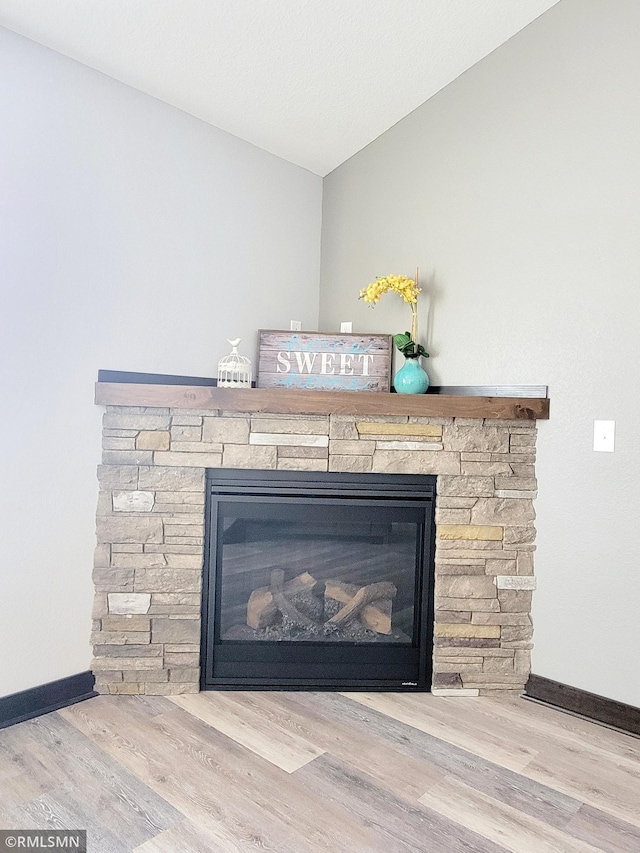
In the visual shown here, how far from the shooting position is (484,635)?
2.27 meters

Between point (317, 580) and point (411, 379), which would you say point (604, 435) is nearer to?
point (411, 379)

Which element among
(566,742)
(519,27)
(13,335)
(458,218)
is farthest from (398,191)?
(566,742)

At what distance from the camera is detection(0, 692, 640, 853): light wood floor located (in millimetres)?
1502

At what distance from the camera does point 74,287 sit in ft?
6.98

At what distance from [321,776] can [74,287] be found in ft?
6.05

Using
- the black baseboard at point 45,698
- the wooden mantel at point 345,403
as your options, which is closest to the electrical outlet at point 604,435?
the wooden mantel at point 345,403

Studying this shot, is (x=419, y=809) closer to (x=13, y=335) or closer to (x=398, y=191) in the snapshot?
(x=13, y=335)

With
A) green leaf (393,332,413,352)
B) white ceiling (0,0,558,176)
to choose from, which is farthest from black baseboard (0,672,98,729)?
white ceiling (0,0,558,176)

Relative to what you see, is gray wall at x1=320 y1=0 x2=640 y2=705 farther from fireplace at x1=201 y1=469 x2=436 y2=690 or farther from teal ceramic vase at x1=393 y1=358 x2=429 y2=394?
fireplace at x1=201 y1=469 x2=436 y2=690

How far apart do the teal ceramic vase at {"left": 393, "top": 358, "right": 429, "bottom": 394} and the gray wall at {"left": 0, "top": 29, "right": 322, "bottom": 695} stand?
2.71 ft

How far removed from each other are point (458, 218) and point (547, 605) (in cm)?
162

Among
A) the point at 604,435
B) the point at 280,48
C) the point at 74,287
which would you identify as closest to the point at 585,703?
the point at 604,435

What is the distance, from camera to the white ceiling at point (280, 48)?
1947 millimetres

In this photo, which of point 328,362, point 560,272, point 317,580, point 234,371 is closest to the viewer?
point 560,272
